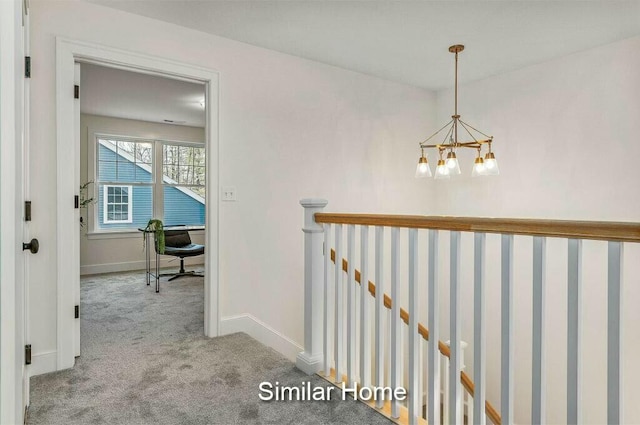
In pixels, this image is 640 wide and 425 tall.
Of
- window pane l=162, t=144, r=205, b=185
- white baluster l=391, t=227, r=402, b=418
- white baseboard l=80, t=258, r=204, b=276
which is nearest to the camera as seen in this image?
white baluster l=391, t=227, r=402, b=418

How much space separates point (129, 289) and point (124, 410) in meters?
3.12

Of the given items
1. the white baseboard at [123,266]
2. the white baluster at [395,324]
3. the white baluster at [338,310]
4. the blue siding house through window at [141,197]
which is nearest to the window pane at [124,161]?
the blue siding house through window at [141,197]

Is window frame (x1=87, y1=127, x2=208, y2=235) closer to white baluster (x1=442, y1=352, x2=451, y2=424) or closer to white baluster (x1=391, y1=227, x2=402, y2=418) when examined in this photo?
white baluster (x1=442, y1=352, x2=451, y2=424)

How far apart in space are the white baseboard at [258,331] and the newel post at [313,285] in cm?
87

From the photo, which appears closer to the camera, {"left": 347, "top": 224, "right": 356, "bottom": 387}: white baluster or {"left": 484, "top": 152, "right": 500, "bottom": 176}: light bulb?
{"left": 347, "top": 224, "right": 356, "bottom": 387}: white baluster

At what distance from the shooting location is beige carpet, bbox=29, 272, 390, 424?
5.94 feet

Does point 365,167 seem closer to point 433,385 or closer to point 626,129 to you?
point 626,129

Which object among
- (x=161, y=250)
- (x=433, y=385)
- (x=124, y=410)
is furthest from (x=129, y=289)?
(x=433, y=385)

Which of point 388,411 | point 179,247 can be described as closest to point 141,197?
point 179,247

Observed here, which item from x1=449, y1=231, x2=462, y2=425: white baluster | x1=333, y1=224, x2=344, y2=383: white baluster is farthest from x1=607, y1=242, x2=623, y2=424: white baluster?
x1=333, y1=224, x2=344, y2=383: white baluster

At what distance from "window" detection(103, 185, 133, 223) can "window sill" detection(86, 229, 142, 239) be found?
0.20 meters

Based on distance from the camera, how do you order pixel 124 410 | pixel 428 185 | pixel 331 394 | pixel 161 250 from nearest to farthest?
pixel 124 410
pixel 331 394
pixel 428 185
pixel 161 250

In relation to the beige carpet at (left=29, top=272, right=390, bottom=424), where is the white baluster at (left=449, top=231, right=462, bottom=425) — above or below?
above

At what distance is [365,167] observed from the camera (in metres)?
3.94
